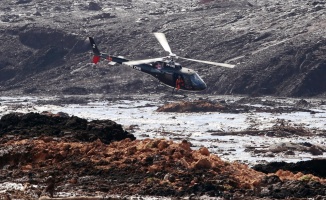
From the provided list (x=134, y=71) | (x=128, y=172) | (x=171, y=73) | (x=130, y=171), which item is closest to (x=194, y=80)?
(x=171, y=73)

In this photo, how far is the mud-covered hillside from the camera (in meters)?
108

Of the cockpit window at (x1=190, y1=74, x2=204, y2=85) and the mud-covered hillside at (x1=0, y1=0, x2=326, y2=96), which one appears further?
the mud-covered hillside at (x1=0, y1=0, x2=326, y2=96)

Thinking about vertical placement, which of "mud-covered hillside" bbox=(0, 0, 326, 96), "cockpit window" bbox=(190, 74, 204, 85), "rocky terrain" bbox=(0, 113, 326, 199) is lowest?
"mud-covered hillside" bbox=(0, 0, 326, 96)

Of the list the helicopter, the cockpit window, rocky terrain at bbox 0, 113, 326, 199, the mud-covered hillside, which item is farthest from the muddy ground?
the mud-covered hillside

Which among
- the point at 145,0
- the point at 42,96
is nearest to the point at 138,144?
the point at 42,96

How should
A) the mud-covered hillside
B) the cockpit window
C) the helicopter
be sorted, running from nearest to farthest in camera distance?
the helicopter
the cockpit window
the mud-covered hillside

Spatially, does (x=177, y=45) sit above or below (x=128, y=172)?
below

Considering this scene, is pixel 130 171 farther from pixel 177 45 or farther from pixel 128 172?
pixel 177 45

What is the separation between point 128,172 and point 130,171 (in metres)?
0.12

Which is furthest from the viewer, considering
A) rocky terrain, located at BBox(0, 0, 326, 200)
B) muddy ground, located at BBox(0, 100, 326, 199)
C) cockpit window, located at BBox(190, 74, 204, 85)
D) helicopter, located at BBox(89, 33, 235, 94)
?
cockpit window, located at BBox(190, 74, 204, 85)

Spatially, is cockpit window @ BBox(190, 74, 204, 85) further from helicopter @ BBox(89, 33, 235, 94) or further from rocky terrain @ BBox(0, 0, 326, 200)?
rocky terrain @ BBox(0, 0, 326, 200)

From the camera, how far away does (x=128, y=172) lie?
39.6 metres

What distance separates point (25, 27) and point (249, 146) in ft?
205

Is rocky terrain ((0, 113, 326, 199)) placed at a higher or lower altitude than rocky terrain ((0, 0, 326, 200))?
higher
